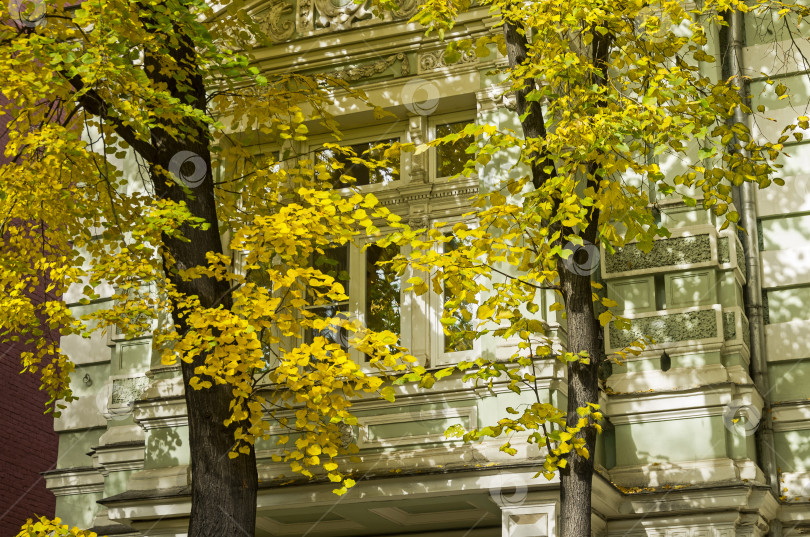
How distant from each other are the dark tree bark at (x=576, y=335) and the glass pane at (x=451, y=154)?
314 centimetres

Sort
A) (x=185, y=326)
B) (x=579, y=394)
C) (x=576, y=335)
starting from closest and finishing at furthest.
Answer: (x=579, y=394) → (x=576, y=335) → (x=185, y=326)

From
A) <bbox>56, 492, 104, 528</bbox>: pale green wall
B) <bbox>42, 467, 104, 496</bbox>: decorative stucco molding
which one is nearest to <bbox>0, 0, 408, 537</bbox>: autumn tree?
<bbox>42, 467, 104, 496</bbox>: decorative stucco molding

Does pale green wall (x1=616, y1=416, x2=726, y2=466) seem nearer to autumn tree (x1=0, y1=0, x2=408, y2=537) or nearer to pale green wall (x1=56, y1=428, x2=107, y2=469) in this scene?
autumn tree (x1=0, y1=0, x2=408, y2=537)

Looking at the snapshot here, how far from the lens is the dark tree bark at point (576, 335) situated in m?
8.68

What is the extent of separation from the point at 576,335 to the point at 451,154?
178 inches

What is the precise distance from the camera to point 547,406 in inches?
340

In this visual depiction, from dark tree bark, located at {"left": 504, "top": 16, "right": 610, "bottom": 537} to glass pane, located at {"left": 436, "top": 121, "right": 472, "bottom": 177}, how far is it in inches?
124

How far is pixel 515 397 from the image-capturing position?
37.2 feet

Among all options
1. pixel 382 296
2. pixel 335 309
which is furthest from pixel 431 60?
pixel 335 309

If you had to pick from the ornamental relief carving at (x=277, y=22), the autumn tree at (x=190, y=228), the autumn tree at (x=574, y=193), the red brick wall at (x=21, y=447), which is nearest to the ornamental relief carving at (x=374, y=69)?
the ornamental relief carving at (x=277, y=22)

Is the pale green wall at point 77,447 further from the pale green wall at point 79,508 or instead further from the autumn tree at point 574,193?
the autumn tree at point 574,193

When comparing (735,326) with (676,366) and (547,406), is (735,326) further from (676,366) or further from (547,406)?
(547,406)

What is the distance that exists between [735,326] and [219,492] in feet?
19.0

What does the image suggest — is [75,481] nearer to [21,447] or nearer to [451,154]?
[21,447]
